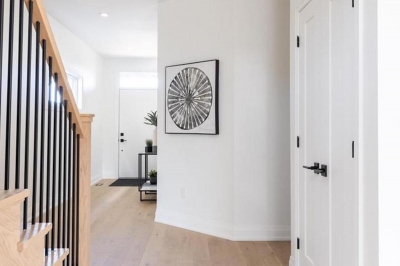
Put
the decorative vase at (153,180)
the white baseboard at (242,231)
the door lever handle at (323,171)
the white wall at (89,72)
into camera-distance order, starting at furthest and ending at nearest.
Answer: the decorative vase at (153,180) < the white wall at (89,72) < the white baseboard at (242,231) < the door lever handle at (323,171)

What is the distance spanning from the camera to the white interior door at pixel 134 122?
705 cm

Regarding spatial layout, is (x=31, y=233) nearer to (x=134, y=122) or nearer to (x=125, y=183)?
(x=125, y=183)

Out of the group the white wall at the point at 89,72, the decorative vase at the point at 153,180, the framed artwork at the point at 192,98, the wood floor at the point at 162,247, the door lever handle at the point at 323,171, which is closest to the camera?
the door lever handle at the point at 323,171

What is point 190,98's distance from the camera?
369 centimetres

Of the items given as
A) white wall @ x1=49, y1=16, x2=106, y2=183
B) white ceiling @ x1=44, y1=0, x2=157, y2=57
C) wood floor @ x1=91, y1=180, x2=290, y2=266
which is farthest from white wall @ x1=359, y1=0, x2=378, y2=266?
white wall @ x1=49, y1=16, x2=106, y2=183

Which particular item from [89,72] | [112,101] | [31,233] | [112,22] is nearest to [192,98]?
[112,22]

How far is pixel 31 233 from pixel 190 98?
257 centimetres

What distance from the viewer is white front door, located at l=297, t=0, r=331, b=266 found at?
1954 millimetres

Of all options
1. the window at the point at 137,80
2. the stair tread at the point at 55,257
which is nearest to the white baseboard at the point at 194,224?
the stair tread at the point at 55,257

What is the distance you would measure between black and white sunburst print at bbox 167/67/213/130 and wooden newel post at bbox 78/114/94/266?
5.49 feet

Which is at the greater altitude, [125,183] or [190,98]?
[190,98]

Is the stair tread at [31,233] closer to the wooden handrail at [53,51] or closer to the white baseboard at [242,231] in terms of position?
the wooden handrail at [53,51]

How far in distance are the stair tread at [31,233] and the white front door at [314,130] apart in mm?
1545
